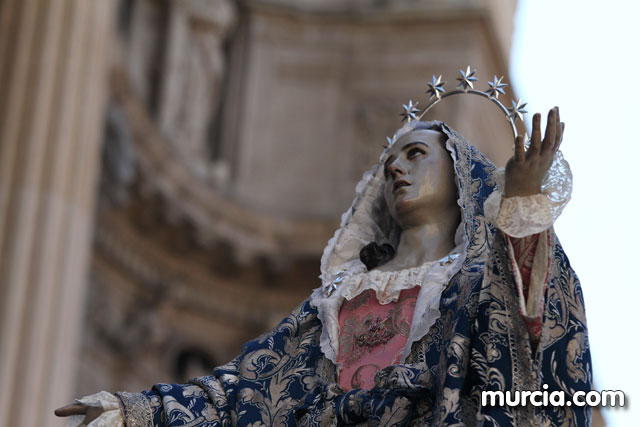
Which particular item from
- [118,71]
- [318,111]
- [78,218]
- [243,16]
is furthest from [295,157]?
[78,218]

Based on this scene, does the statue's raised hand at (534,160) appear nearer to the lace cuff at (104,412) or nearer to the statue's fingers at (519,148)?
the statue's fingers at (519,148)

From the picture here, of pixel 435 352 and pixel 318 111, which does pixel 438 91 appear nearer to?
pixel 435 352

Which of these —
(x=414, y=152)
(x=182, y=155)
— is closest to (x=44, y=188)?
(x=182, y=155)

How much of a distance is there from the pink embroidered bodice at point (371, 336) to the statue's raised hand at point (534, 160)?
411 mm

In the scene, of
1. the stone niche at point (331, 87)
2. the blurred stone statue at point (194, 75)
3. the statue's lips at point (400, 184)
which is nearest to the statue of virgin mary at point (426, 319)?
the statue's lips at point (400, 184)

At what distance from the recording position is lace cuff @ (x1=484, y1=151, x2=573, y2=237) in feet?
12.0

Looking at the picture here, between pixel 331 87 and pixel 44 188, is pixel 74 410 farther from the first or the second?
pixel 331 87

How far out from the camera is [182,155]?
11.7m

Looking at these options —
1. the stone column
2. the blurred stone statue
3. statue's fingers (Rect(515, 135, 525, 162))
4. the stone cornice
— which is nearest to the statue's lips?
statue's fingers (Rect(515, 135, 525, 162))

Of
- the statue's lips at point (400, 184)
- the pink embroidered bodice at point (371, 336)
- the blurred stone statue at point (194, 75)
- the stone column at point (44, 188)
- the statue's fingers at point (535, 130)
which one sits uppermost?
the blurred stone statue at point (194, 75)

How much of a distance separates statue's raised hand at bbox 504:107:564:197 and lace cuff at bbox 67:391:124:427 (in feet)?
3.41

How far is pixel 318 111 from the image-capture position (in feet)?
43.6

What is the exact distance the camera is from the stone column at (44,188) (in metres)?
8.17

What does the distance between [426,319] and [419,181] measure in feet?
1.39
